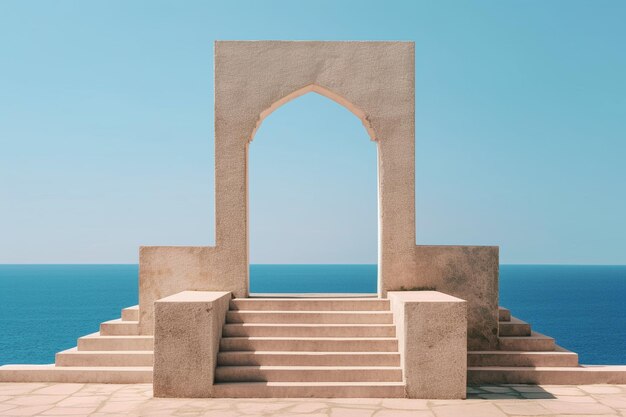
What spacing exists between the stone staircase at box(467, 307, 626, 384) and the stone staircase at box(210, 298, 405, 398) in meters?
1.34

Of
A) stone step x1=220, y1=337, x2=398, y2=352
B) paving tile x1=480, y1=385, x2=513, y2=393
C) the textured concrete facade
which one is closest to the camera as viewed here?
paving tile x1=480, y1=385, x2=513, y2=393

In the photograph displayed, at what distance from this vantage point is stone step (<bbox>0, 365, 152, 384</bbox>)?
8180 millimetres

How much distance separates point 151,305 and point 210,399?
2.41 metres

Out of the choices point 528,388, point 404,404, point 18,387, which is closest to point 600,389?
point 528,388

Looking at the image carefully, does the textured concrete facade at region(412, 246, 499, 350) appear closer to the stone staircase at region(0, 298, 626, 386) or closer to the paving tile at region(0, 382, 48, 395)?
the stone staircase at region(0, 298, 626, 386)

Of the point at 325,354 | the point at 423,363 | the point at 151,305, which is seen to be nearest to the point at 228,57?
the point at 151,305

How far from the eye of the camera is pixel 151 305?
30.0 ft

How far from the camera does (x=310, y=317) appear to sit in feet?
28.2

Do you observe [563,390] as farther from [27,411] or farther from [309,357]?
[27,411]

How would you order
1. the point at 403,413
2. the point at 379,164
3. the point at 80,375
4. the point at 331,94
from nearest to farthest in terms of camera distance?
1. the point at 403,413
2. the point at 80,375
3. the point at 379,164
4. the point at 331,94

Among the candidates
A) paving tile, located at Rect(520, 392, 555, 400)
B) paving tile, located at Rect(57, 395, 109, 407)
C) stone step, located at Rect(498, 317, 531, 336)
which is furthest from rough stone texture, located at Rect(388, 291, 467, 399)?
paving tile, located at Rect(57, 395, 109, 407)

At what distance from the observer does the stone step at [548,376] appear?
8.06 metres

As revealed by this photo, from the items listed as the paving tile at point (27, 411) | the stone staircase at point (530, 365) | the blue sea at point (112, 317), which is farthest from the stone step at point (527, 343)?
the blue sea at point (112, 317)

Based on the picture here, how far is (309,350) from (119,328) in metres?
3.02
